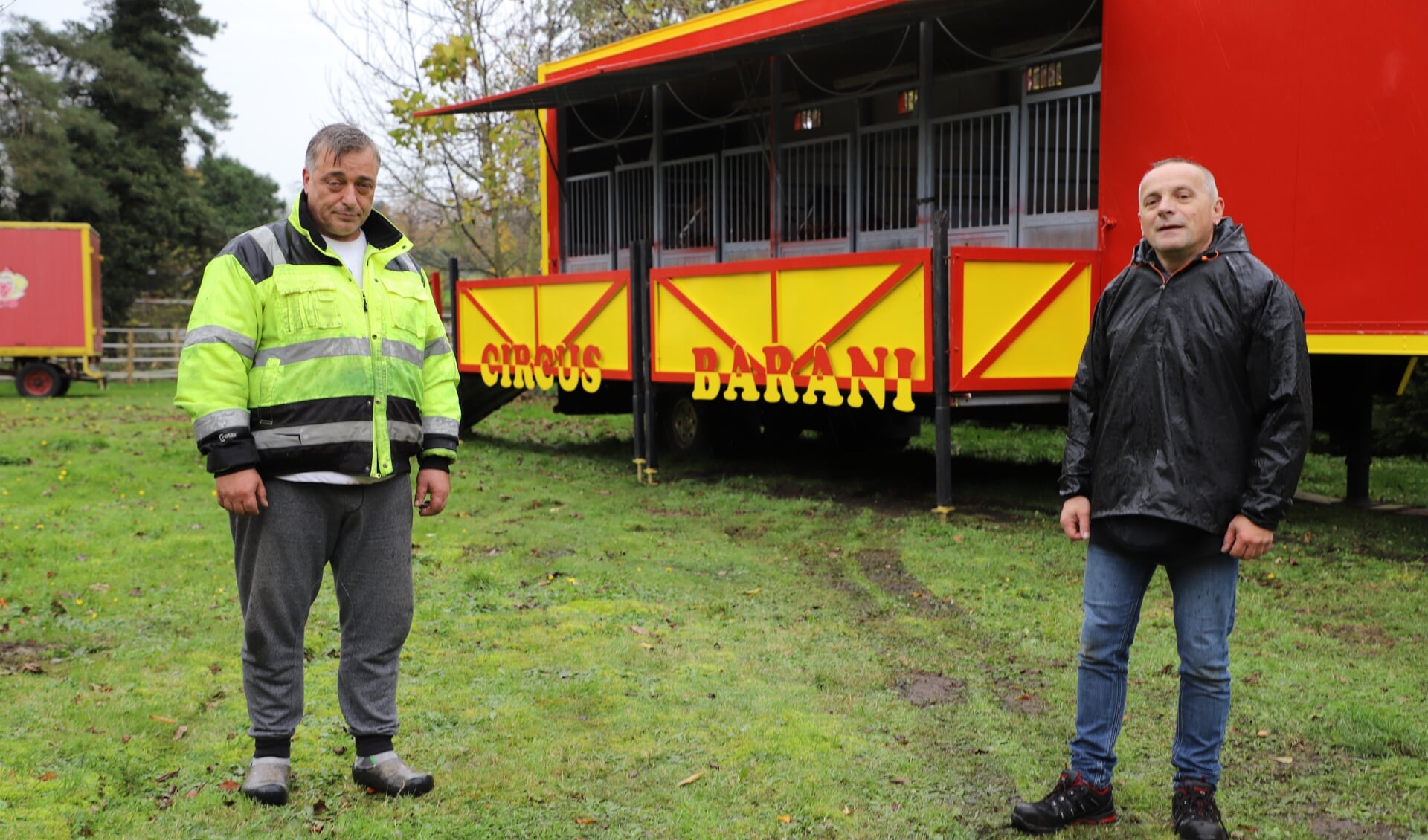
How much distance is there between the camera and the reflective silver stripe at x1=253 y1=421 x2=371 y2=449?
360 centimetres

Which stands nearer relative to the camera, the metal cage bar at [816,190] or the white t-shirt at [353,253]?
the white t-shirt at [353,253]

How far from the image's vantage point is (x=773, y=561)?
7.98 m

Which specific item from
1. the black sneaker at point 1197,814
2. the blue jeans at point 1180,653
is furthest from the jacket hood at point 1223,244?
the black sneaker at point 1197,814

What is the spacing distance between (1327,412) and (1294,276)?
186 centimetres

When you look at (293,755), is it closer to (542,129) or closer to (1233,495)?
(1233,495)

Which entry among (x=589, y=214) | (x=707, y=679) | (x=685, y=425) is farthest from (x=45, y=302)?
(x=707, y=679)

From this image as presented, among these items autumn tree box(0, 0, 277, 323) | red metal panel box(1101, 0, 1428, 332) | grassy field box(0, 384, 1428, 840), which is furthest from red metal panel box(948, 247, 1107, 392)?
autumn tree box(0, 0, 277, 323)

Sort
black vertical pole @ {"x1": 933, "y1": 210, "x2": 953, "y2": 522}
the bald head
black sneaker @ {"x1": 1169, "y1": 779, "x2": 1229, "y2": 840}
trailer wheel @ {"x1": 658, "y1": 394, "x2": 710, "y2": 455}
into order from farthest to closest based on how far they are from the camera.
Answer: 1. trailer wheel @ {"x1": 658, "y1": 394, "x2": 710, "y2": 455}
2. black vertical pole @ {"x1": 933, "y1": 210, "x2": 953, "y2": 522}
3. black sneaker @ {"x1": 1169, "y1": 779, "x2": 1229, "y2": 840}
4. the bald head

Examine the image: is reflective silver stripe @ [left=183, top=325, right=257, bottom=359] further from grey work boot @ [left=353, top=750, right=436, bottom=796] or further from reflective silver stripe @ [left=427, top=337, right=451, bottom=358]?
grey work boot @ [left=353, top=750, right=436, bottom=796]

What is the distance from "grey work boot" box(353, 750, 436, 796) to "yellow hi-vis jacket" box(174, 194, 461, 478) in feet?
2.80

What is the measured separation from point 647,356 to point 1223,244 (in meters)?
8.76

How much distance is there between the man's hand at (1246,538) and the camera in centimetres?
329

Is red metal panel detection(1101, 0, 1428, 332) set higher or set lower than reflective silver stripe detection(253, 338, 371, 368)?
higher

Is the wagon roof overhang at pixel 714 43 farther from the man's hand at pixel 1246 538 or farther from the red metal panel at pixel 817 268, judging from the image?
the man's hand at pixel 1246 538
